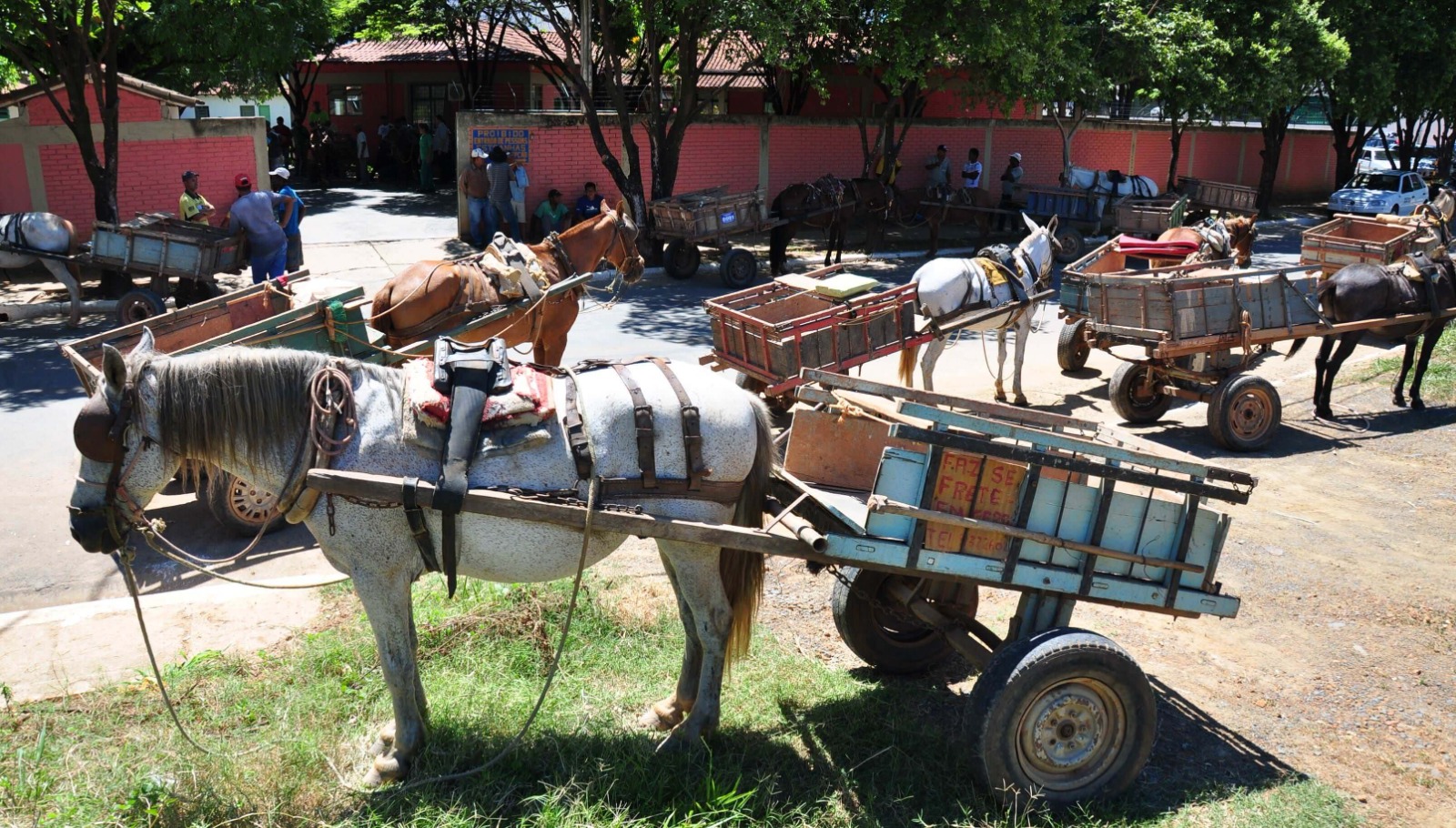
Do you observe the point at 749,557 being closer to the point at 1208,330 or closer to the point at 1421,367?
the point at 1208,330

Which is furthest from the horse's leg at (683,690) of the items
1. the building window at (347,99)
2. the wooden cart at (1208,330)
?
the building window at (347,99)

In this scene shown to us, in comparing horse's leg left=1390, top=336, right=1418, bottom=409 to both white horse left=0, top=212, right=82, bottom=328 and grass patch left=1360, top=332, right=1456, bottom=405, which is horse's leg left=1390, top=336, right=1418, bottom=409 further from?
white horse left=0, top=212, right=82, bottom=328

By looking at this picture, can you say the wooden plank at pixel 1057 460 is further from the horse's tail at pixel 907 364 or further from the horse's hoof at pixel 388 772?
the horse's tail at pixel 907 364

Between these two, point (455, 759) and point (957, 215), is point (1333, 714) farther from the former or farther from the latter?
point (957, 215)

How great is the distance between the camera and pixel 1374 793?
187 inches

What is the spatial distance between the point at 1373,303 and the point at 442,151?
2320 centimetres

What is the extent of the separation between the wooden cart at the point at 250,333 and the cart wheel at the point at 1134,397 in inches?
264

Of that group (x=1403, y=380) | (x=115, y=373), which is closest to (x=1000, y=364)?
(x=1403, y=380)

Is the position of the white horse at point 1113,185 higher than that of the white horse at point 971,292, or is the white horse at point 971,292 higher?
the white horse at point 1113,185

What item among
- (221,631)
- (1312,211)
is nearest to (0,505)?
(221,631)

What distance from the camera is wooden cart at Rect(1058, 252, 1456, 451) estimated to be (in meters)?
9.88

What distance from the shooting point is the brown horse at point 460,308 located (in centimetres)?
878

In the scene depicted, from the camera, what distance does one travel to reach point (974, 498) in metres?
4.42

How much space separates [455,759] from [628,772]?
0.75 meters
